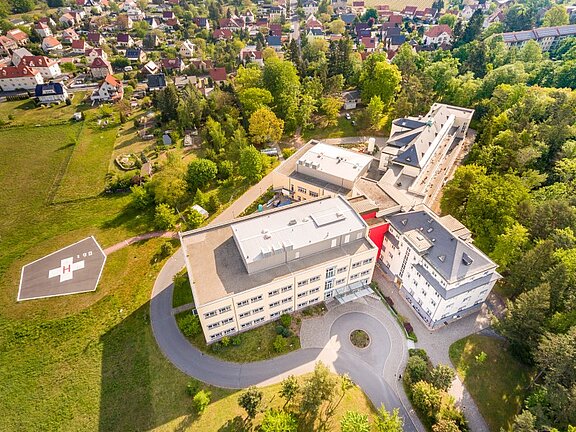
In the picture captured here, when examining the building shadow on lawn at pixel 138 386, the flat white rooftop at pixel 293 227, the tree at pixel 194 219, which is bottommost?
the building shadow on lawn at pixel 138 386

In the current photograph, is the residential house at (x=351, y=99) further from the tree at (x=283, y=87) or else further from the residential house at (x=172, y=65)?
the residential house at (x=172, y=65)

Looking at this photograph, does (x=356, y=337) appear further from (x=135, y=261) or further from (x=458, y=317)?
(x=135, y=261)

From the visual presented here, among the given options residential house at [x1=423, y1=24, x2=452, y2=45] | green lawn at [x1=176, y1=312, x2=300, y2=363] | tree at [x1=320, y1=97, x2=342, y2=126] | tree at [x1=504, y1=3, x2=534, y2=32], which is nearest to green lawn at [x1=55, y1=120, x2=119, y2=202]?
green lawn at [x1=176, y1=312, x2=300, y2=363]

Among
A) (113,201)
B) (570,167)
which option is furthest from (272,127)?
(570,167)

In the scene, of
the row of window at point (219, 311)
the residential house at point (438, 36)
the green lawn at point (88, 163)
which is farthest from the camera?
the residential house at point (438, 36)

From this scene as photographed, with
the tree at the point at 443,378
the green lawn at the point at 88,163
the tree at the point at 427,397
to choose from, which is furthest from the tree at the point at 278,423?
the green lawn at the point at 88,163

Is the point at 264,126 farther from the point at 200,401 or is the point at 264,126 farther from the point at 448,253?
the point at 200,401

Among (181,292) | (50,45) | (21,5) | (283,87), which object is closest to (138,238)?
(181,292)
